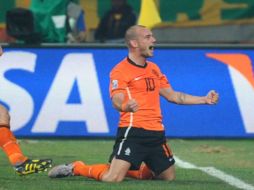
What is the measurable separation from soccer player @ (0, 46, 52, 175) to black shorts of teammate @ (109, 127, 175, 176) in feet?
2.38

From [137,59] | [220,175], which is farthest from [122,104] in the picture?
[220,175]

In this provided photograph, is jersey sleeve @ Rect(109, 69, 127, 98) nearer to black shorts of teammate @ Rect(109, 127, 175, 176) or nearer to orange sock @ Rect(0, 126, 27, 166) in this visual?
black shorts of teammate @ Rect(109, 127, 175, 176)

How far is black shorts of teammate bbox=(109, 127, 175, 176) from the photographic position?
9.34m

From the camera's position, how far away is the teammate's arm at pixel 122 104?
8.46 metres

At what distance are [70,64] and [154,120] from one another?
4700mm

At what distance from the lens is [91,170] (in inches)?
369

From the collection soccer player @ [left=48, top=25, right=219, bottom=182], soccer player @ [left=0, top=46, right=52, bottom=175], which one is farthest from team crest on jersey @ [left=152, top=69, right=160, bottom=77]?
soccer player @ [left=0, top=46, right=52, bottom=175]

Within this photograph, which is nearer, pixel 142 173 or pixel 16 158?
pixel 16 158

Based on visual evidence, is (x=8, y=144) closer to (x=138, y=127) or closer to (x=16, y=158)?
(x=16, y=158)

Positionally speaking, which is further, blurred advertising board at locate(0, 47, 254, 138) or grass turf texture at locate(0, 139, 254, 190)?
blurred advertising board at locate(0, 47, 254, 138)

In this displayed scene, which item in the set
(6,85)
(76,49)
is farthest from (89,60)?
(6,85)

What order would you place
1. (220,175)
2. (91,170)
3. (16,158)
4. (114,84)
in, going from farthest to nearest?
(220,175) → (91,170) → (114,84) → (16,158)

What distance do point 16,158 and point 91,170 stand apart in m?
0.73

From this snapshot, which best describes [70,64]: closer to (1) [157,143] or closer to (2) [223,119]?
(2) [223,119]
